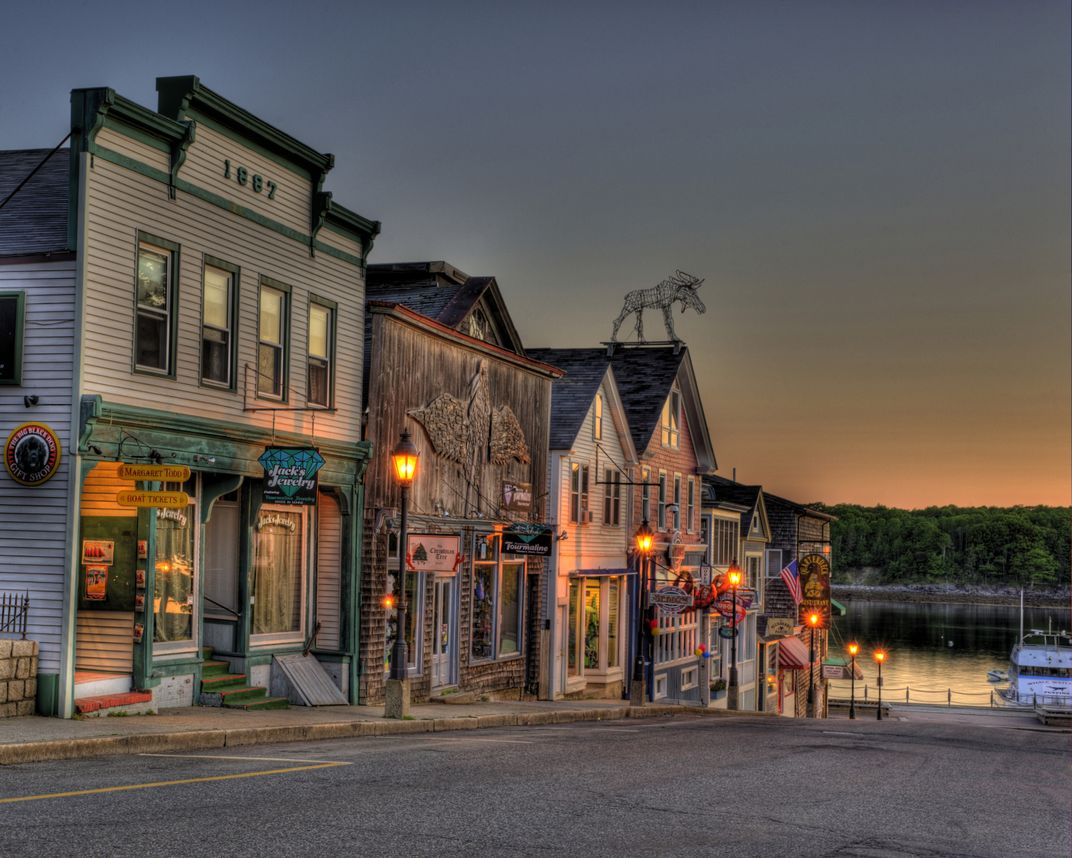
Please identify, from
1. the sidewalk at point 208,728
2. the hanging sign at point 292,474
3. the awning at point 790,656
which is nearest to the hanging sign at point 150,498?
the sidewalk at point 208,728

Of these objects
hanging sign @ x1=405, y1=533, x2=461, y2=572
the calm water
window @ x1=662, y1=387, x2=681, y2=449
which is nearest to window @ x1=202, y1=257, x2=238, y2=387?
hanging sign @ x1=405, y1=533, x2=461, y2=572

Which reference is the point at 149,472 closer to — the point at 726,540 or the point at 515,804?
the point at 515,804

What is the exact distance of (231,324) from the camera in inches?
803

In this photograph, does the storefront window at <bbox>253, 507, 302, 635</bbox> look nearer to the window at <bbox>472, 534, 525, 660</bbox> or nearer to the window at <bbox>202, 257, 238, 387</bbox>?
the window at <bbox>202, 257, 238, 387</bbox>

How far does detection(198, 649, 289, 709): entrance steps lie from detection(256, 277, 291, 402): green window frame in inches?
177

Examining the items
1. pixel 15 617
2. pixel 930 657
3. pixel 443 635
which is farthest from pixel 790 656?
pixel 930 657

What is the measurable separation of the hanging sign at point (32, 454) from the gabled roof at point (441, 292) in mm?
12038

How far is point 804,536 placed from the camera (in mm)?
66750

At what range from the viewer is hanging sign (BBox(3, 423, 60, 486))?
16891mm

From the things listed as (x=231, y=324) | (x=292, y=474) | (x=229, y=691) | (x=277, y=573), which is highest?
(x=231, y=324)

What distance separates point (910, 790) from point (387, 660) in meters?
12.6

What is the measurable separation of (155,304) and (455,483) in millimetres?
10437

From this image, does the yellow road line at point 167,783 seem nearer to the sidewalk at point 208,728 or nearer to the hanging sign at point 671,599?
the sidewalk at point 208,728

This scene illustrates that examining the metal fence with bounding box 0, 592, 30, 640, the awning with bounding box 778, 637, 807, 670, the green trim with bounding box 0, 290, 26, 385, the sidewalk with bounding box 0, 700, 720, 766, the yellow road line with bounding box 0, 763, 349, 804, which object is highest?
the green trim with bounding box 0, 290, 26, 385
